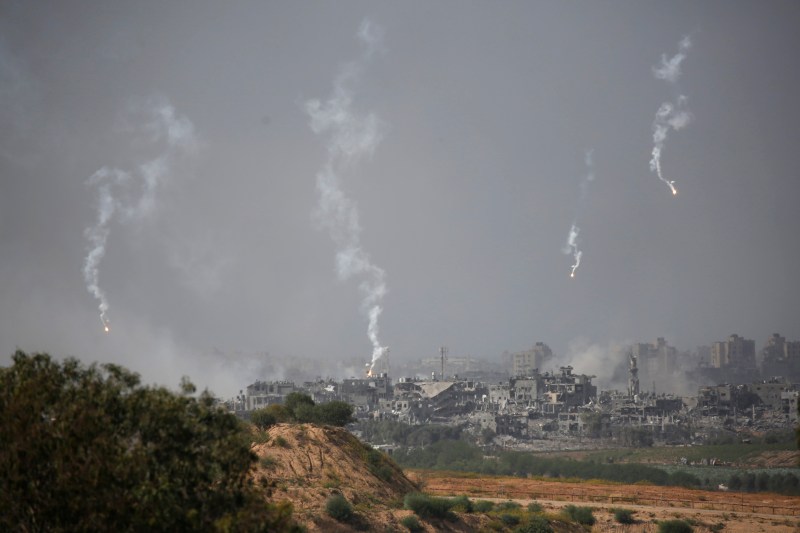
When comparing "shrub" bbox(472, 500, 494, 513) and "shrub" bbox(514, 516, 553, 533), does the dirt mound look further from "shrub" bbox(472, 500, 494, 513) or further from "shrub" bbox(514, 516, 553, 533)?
"shrub" bbox(514, 516, 553, 533)

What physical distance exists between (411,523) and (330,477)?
8169 millimetres

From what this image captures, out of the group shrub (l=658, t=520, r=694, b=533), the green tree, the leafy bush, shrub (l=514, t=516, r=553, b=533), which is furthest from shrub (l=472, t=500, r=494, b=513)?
the green tree

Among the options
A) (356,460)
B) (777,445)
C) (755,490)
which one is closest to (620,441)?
(777,445)

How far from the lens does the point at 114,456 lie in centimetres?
2905

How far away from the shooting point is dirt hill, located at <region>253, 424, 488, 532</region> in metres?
59.2

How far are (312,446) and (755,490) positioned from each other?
7361 cm

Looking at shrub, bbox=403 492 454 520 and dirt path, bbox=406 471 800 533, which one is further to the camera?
dirt path, bbox=406 471 800 533

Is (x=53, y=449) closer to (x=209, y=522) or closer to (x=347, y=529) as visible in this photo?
(x=209, y=522)

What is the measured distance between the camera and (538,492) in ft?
308

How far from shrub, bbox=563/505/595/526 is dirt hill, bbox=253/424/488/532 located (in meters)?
9.23

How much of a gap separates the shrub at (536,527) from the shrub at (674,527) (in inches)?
317

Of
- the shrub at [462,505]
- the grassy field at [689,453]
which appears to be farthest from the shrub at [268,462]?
the grassy field at [689,453]

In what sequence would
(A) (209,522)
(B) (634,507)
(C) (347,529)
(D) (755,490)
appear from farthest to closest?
(D) (755,490) → (B) (634,507) → (C) (347,529) → (A) (209,522)

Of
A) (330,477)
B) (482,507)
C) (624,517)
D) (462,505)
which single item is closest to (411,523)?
(330,477)
